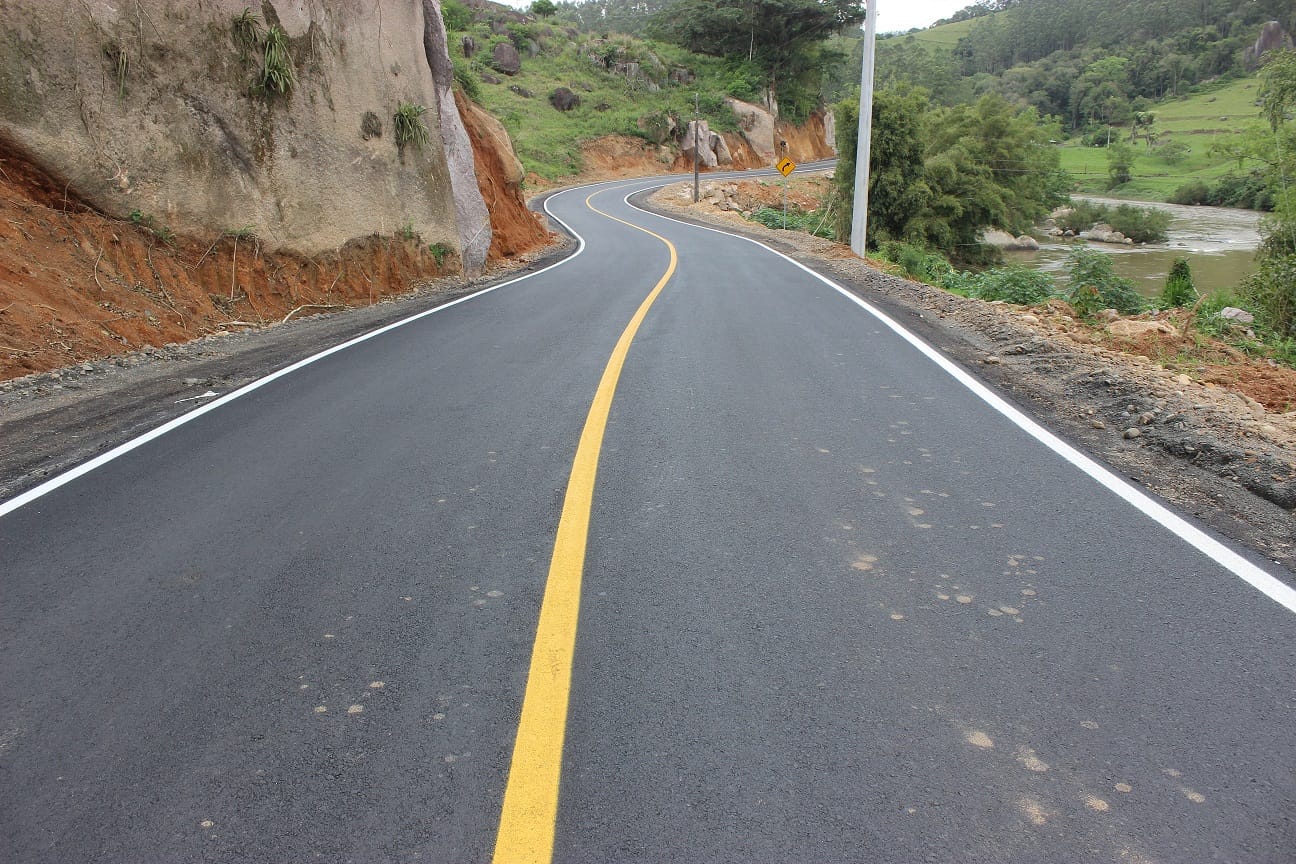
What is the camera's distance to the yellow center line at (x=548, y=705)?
2.39 meters

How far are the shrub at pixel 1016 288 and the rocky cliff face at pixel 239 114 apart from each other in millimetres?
10643

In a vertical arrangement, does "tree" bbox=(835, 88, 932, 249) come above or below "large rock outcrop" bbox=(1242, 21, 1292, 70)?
below

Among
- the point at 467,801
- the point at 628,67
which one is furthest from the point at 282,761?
the point at 628,67

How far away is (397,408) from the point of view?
6957mm

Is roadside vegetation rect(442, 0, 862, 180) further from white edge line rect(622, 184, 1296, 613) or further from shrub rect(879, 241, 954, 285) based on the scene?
white edge line rect(622, 184, 1296, 613)

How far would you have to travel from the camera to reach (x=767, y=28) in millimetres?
76875

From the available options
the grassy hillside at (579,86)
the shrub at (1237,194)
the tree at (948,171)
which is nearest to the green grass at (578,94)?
the grassy hillside at (579,86)

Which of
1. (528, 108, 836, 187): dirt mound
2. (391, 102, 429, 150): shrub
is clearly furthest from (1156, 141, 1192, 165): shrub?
(391, 102, 429, 150): shrub

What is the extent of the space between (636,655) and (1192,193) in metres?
87.9

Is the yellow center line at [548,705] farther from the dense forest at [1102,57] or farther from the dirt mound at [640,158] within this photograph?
the dense forest at [1102,57]

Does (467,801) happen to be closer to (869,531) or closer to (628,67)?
(869,531)

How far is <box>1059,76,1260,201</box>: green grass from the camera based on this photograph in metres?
80.7

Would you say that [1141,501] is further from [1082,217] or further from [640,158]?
[1082,217]

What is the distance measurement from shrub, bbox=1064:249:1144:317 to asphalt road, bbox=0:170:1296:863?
895cm
